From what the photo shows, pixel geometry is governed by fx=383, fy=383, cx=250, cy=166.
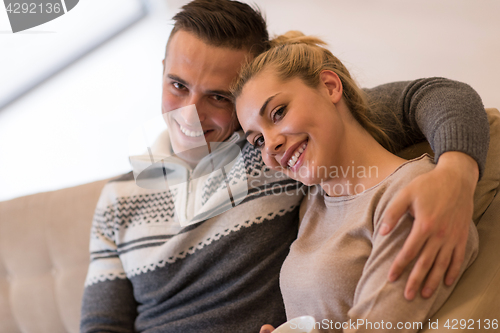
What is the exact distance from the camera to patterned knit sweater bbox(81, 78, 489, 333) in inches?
38.1

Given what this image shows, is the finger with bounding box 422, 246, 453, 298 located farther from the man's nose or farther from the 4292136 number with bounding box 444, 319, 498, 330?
the man's nose

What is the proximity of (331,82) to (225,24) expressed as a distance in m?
0.34

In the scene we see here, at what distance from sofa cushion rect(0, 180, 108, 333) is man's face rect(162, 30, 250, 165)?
1.65 ft

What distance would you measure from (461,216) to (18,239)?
142 centimetres

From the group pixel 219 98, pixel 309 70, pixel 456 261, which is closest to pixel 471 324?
pixel 456 261

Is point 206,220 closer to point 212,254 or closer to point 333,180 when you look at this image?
point 212,254

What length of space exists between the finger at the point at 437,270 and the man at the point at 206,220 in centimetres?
30

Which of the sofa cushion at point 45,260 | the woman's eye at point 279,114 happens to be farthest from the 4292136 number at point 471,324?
the sofa cushion at point 45,260

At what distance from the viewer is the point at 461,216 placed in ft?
2.09

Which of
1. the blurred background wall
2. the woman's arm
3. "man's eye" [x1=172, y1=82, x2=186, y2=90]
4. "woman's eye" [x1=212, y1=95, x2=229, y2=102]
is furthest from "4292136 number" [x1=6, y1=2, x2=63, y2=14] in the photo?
the woman's arm

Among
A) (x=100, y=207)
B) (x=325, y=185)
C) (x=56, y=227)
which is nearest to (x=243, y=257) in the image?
(x=325, y=185)

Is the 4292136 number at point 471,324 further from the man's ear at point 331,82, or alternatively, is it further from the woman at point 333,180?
→ the man's ear at point 331,82

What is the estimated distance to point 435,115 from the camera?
81cm

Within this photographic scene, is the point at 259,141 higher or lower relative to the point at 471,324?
higher
